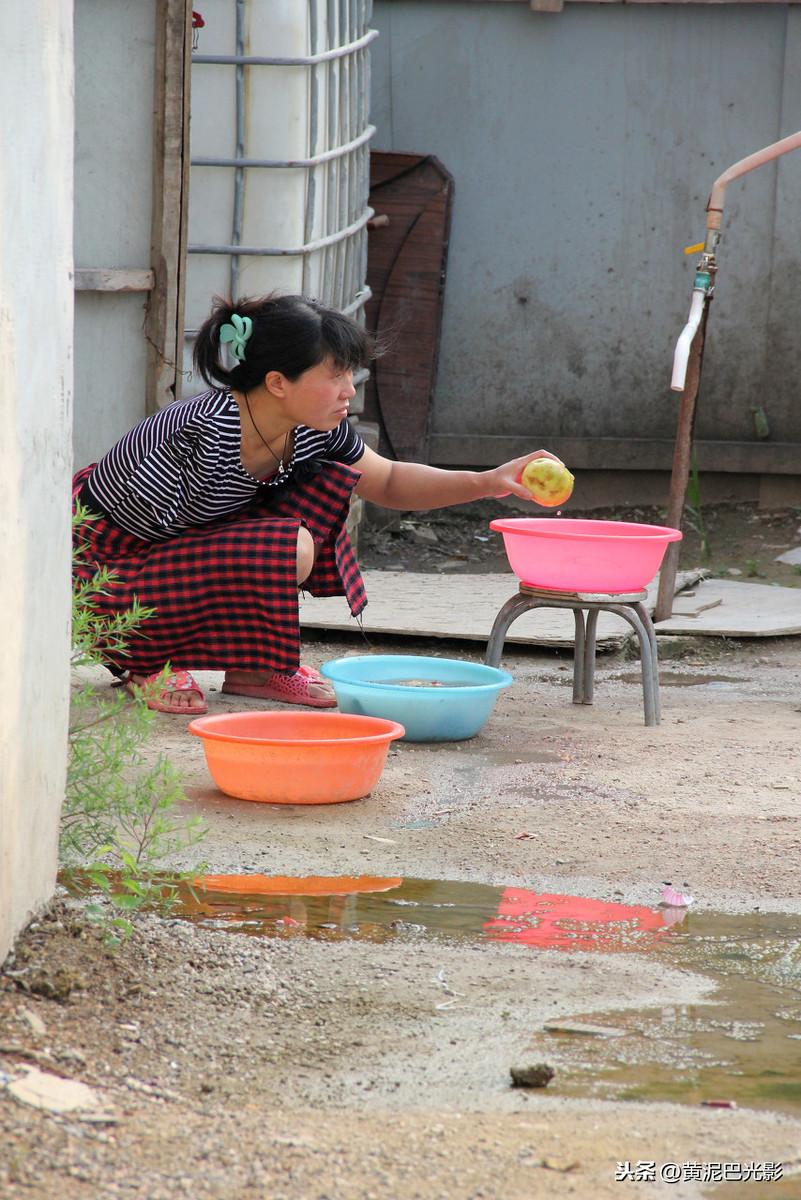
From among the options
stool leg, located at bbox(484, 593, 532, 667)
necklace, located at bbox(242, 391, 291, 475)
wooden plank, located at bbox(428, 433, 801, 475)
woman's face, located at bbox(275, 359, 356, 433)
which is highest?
woman's face, located at bbox(275, 359, 356, 433)

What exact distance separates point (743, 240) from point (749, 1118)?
5.76 metres

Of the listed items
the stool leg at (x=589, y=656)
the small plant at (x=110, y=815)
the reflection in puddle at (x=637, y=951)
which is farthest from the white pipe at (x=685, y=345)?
the small plant at (x=110, y=815)

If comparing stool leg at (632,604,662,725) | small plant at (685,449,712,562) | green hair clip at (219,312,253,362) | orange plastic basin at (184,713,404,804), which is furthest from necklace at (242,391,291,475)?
small plant at (685,449,712,562)

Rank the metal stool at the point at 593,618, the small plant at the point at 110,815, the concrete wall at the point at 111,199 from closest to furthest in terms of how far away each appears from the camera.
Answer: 1. the small plant at the point at 110,815
2. the metal stool at the point at 593,618
3. the concrete wall at the point at 111,199

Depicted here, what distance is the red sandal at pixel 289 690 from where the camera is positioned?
3.98 meters

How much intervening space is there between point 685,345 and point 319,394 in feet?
3.95

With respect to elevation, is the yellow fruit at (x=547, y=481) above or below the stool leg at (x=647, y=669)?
above

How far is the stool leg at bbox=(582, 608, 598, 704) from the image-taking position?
411cm

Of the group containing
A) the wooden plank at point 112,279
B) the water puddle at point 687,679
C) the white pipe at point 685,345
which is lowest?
the water puddle at point 687,679

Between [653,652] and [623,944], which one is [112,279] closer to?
[653,652]

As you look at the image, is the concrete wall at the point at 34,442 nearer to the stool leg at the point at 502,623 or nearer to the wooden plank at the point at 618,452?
the stool leg at the point at 502,623

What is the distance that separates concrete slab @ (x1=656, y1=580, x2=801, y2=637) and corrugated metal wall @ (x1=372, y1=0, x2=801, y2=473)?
151cm

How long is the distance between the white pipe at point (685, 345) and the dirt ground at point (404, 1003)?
105cm

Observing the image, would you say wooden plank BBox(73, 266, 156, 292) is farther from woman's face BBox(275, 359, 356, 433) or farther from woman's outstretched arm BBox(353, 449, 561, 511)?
woman's face BBox(275, 359, 356, 433)
